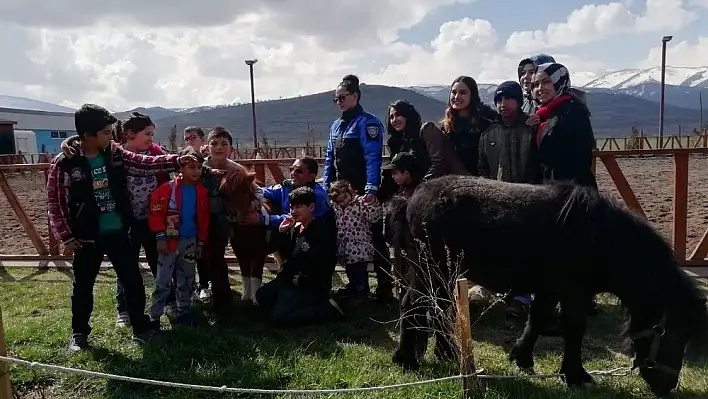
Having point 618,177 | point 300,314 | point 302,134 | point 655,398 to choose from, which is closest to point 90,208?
point 300,314

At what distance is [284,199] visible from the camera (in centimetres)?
556

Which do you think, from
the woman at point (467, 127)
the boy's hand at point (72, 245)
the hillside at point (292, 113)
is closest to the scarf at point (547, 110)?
the woman at point (467, 127)

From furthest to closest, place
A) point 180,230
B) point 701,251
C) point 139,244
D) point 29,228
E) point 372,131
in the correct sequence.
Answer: point 29,228 → point 701,251 → point 372,131 → point 139,244 → point 180,230

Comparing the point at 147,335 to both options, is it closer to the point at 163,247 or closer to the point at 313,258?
the point at 163,247

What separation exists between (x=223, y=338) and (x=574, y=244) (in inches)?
102

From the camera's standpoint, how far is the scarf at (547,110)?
14.2ft

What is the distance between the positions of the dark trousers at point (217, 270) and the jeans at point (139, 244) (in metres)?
0.47

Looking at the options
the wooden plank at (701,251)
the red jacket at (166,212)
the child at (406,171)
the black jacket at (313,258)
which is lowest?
the wooden plank at (701,251)

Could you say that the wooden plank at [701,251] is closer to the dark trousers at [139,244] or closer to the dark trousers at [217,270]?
the dark trousers at [217,270]

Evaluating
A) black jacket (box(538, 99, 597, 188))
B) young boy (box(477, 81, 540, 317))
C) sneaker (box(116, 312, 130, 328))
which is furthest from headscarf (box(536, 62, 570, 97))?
sneaker (box(116, 312, 130, 328))

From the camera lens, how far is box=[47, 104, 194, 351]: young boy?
13.9 feet

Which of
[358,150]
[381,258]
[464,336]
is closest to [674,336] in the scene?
[464,336]

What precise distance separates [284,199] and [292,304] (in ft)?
3.67

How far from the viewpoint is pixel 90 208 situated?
4.29 metres
